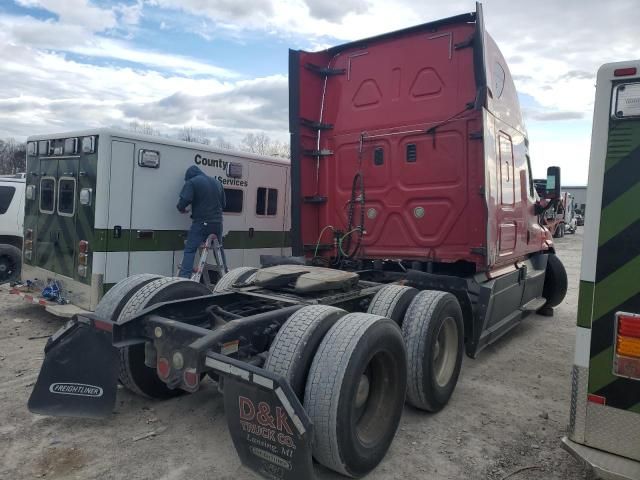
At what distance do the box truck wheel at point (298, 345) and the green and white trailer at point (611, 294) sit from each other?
1.47 metres

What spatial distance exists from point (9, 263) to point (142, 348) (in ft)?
22.9

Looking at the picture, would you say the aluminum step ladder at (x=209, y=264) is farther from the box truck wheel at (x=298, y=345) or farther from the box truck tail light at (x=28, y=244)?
the box truck wheel at (x=298, y=345)

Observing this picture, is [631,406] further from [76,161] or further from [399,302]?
[76,161]

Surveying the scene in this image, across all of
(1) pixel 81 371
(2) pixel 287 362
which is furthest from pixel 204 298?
(2) pixel 287 362

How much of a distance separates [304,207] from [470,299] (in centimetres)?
218

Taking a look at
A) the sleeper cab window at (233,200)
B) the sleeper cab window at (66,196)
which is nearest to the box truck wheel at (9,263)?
the sleeper cab window at (66,196)

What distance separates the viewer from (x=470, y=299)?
16.3 feet

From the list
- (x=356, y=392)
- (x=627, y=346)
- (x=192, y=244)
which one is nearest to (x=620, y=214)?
(x=627, y=346)

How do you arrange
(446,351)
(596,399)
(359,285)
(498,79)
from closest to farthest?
(596,399), (446,351), (359,285), (498,79)

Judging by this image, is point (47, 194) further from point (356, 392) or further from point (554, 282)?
point (554, 282)

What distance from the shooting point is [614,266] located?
2664 mm

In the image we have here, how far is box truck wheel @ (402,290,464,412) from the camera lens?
12.9 feet

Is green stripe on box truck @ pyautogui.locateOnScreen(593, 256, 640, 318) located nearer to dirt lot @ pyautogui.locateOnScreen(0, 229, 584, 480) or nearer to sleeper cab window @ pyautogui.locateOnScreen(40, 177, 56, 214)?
dirt lot @ pyautogui.locateOnScreen(0, 229, 584, 480)

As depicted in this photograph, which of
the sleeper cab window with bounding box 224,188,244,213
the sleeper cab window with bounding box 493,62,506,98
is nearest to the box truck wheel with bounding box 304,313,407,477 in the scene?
the sleeper cab window with bounding box 493,62,506,98
